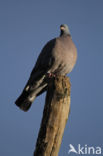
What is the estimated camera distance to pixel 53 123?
371cm

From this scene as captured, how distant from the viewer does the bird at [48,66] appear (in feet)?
18.6

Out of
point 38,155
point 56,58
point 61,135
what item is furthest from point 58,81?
point 56,58

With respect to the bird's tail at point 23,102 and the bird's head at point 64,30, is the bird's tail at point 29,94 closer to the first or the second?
the bird's tail at point 23,102

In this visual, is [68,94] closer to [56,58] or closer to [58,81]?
[58,81]

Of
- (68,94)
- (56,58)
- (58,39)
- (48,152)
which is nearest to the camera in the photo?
(48,152)

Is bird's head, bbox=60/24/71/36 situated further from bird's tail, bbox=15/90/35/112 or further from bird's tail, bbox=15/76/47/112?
bird's tail, bbox=15/90/35/112

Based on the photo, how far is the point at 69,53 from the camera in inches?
226

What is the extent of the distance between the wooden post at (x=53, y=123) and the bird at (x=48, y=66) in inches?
65.9

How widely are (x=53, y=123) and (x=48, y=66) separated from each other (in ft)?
7.25

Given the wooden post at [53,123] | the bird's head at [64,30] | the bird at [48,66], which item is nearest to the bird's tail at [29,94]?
the bird at [48,66]

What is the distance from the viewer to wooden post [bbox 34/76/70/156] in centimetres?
365

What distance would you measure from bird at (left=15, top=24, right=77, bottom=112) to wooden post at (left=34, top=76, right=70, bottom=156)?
5.50 feet

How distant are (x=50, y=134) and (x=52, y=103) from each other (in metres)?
0.41

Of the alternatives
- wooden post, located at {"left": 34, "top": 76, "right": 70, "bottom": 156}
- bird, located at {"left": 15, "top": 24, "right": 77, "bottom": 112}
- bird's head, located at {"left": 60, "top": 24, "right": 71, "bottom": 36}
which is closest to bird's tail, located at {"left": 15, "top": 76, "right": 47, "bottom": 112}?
bird, located at {"left": 15, "top": 24, "right": 77, "bottom": 112}
